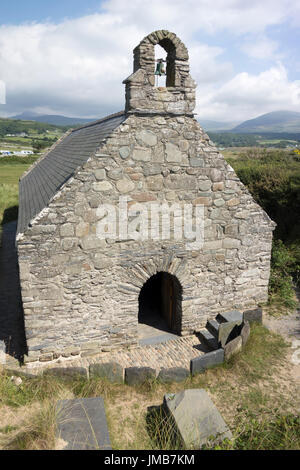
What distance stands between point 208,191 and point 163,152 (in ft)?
5.12

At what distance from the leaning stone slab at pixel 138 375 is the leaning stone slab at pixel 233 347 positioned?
5.97ft

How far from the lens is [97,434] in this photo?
4.59m

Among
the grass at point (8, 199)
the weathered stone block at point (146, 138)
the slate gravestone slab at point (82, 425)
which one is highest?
the weathered stone block at point (146, 138)

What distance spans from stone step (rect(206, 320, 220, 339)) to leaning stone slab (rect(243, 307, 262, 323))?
0.79 metres

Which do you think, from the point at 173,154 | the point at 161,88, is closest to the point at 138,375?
the point at 173,154

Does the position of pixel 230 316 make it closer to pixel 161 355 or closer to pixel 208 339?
pixel 208 339

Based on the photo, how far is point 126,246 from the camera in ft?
24.8

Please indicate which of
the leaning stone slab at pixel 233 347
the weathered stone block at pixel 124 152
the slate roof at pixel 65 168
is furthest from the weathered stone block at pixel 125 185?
the leaning stone slab at pixel 233 347

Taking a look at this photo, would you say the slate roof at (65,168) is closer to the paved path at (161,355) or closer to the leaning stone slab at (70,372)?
the leaning stone slab at (70,372)

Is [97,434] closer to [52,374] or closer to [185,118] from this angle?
[52,374]

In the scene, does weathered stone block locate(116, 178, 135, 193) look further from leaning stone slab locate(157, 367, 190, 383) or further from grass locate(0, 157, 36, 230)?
grass locate(0, 157, 36, 230)

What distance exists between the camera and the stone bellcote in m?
6.90

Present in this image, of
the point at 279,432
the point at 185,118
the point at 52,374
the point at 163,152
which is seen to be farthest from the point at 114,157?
the point at 279,432

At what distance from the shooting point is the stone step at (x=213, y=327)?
824cm
